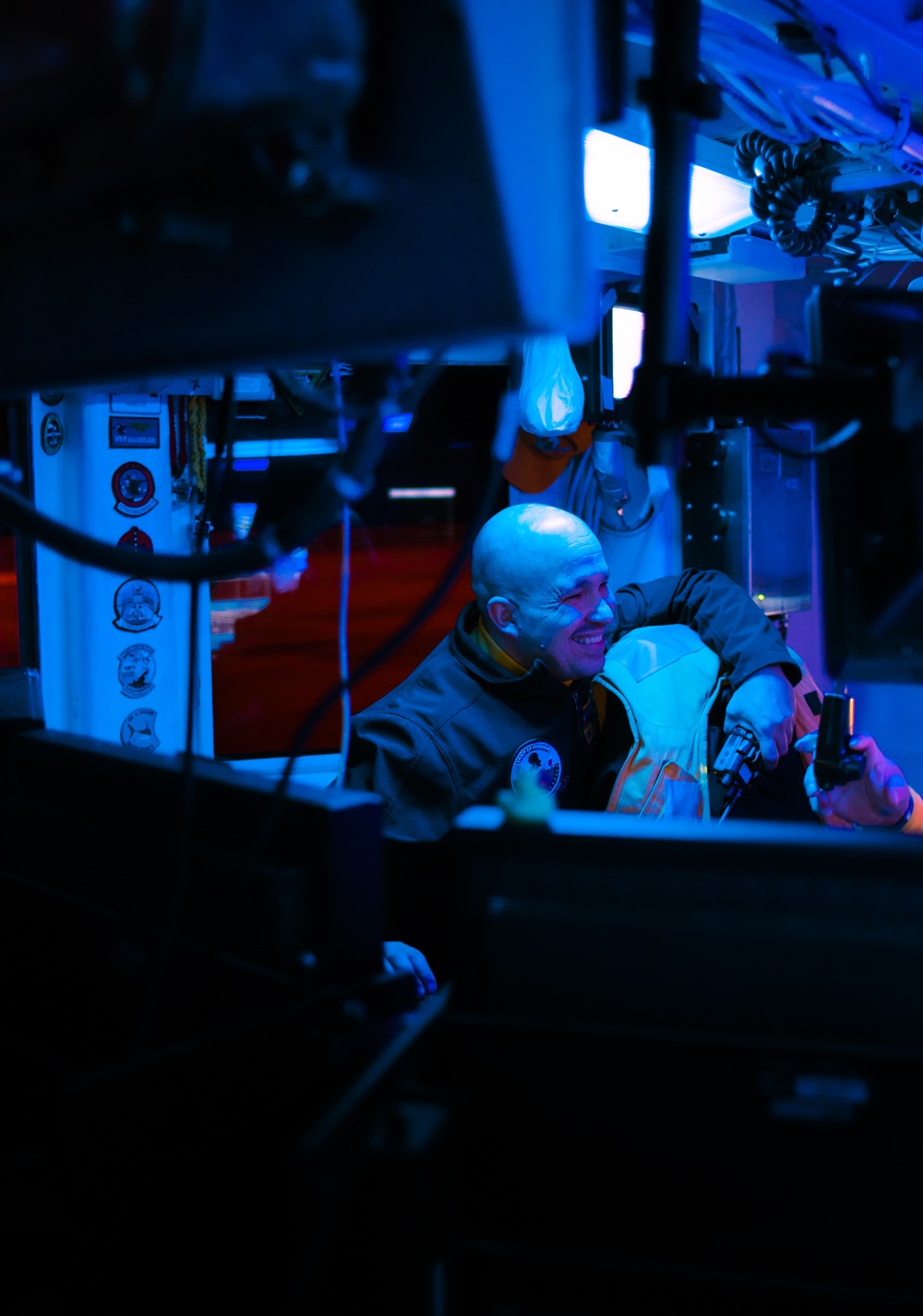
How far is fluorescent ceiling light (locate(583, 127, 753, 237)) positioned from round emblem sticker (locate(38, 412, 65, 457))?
5.46 feet

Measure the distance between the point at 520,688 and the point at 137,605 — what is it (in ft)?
4.53

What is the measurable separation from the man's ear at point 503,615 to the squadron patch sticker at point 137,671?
4.10 feet

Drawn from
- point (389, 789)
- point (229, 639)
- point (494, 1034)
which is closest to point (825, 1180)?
point (494, 1034)

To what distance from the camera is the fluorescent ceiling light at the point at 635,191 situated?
2.04 m

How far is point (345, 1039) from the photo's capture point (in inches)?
30.1

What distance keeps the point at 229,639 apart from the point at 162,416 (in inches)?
37.6

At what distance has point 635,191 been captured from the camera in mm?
2148

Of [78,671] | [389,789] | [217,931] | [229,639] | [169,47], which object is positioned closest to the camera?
[169,47]

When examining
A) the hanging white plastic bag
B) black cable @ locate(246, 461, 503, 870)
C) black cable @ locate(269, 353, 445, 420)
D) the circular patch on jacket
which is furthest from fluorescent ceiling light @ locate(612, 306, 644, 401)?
black cable @ locate(246, 461, 503, 870)

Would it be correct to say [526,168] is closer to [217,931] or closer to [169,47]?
[169,47]

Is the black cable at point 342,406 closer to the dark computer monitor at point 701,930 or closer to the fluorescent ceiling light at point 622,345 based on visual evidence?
the dark computer monitor at point 701,930

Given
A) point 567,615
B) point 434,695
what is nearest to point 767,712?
point 567,615

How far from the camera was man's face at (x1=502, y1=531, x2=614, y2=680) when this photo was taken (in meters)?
2.49

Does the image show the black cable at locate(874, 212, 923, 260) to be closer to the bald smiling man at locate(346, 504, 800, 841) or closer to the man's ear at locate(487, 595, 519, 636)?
the bald smiling man at locate(346, 504, 800, 841)
